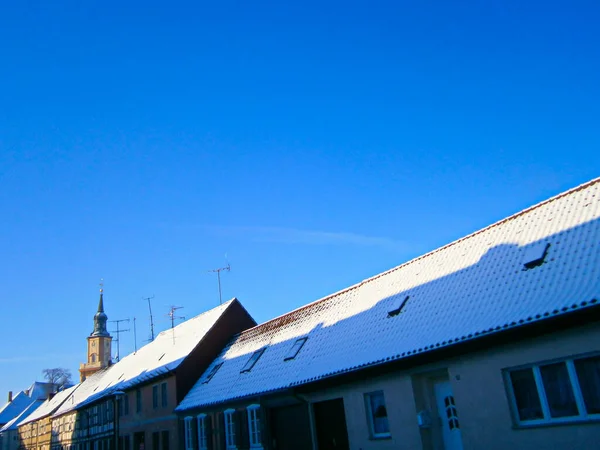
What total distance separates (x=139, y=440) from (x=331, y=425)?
63.2 feet

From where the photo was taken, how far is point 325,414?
780 inches

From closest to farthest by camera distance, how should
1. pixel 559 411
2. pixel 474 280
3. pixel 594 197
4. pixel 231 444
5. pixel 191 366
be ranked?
pixel 559 411 → pixel 594 197 → pixel 474 280 → pixel 231 444 → pixel 191 366

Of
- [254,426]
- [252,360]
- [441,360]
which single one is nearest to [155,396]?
[252,360]

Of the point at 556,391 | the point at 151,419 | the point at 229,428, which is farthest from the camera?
the point at 151,419

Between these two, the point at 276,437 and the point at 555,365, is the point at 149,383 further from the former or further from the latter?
the point at 555,365

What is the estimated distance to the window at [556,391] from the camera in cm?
1225

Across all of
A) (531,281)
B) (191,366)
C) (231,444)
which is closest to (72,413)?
(191,366)

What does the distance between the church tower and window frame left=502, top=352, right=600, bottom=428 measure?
69.2m

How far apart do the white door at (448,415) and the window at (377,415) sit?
1.78 m

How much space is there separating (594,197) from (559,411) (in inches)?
243

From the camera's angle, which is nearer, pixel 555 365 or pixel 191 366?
pixel 555 365

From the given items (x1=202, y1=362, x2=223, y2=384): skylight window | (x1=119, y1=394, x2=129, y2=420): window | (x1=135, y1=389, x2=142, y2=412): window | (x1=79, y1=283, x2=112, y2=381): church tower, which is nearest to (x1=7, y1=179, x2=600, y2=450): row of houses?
(x1=202, y1=362, x2=223, y2=384): skylight window

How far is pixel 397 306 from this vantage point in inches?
763

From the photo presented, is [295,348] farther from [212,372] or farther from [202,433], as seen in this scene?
[212,372]
